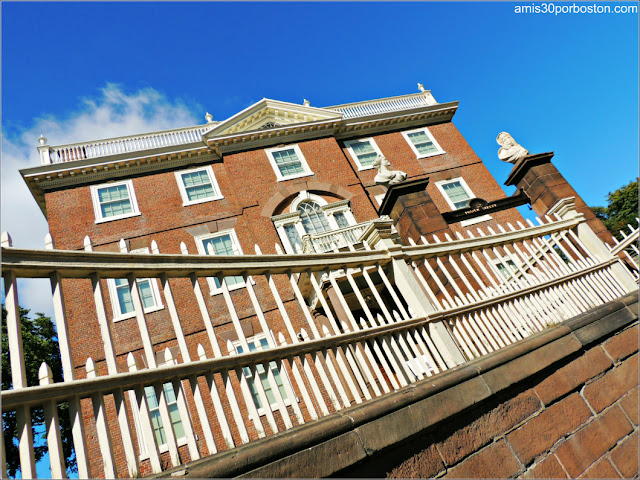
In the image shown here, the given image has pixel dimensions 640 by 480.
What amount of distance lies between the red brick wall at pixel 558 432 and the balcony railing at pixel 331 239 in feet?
27.7

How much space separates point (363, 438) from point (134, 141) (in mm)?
16651

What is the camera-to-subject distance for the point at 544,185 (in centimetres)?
A: 703

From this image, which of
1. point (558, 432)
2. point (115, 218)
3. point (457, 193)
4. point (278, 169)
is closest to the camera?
point (558, 432)

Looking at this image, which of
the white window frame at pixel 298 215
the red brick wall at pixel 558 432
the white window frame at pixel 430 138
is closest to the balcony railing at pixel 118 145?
the white window frame at pixel 298 215

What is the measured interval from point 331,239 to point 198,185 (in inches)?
251

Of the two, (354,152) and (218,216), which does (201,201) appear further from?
(354,152)

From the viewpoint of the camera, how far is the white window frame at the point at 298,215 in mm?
14484

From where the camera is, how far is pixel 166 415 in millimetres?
1989

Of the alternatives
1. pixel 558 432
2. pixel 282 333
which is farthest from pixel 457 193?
pixel 282 333

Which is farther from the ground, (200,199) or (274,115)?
(274,115)

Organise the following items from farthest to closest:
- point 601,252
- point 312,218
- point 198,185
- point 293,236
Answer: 1. point 198,185
2. point 312,218
3. point 293,236
4. point 601,252

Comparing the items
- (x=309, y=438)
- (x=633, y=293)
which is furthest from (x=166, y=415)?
(x=633, y=293)

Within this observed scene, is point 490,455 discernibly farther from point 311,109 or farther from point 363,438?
point 311,109

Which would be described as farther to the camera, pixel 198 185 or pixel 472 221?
pixel 472 221
